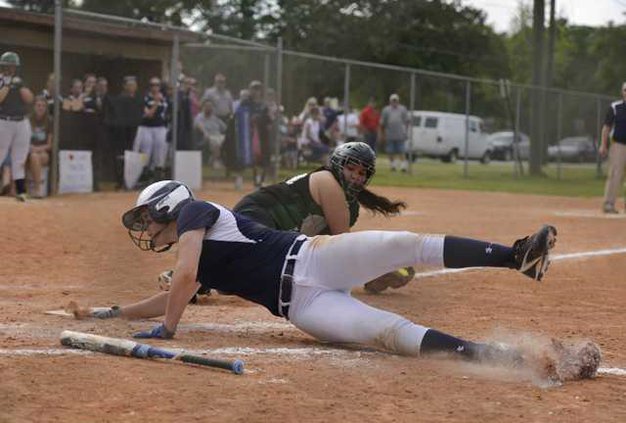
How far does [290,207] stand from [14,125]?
374 inches

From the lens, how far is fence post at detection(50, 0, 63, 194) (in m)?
17.3

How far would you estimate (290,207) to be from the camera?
782 centimetres

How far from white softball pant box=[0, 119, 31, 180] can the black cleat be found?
11711mm

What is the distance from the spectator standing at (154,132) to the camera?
19422 millimetres

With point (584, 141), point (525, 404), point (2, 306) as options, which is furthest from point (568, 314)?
point (584, 141)

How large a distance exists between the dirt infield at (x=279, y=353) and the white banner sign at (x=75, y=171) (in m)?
5.13

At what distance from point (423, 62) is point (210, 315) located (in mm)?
48275

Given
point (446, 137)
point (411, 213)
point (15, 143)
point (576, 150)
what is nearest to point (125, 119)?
point (15, 143)

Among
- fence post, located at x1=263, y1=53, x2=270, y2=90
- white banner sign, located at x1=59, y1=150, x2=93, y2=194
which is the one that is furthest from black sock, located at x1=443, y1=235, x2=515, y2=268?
fence post, located at x1=263, y1=53, x2=270, y2=90

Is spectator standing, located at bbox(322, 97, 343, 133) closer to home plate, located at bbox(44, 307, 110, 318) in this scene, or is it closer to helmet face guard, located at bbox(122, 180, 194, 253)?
home plate, located at bbox(44, 307, 110, 318)

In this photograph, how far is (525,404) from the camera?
5.14m

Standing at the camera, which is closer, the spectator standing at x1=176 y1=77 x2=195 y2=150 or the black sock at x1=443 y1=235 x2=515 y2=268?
the black sock at x1=443 y1=235 x2=515 y2=268

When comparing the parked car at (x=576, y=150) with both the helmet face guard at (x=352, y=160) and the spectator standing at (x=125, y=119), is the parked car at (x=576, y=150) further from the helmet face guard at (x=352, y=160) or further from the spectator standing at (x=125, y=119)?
the helmet face guard at (x=352, y=160)

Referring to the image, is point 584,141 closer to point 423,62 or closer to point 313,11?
point 313,11
